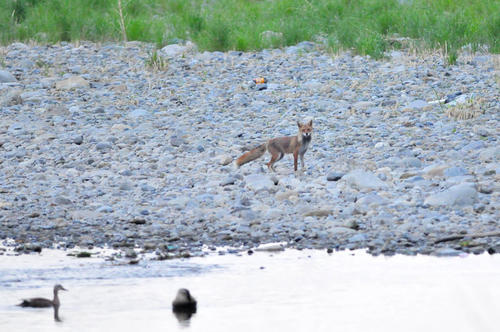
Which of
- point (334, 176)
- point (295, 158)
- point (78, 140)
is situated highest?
point (78, 140)

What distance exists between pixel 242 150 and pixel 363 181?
7.22ft

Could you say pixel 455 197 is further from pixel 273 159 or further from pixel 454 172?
pixel 273 159

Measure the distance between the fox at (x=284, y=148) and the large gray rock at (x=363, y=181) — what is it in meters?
0.81

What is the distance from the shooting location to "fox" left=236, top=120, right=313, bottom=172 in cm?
1104

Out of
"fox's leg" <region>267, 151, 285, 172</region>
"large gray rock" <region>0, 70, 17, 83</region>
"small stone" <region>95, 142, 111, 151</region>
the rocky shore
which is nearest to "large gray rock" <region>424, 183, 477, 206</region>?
the rocky shore

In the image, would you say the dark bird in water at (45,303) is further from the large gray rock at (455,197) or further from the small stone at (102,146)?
the small stone at (102,146)

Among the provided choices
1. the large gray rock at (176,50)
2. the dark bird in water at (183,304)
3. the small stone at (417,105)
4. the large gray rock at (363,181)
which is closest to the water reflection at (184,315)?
the dark bird in water at (183,304)

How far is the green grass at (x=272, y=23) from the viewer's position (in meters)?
17.1

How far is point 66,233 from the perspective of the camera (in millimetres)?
9367

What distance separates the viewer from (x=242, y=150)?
39.2 feet

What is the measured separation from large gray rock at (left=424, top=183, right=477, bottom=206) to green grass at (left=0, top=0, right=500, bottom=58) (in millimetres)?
6275

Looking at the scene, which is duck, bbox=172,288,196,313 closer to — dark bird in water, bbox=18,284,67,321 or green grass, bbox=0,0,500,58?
dark bird in water, bbox=18,284,67,321

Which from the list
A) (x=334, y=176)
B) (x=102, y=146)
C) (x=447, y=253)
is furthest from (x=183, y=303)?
(x=102, y=146)

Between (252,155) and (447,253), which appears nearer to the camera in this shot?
(447,253)
